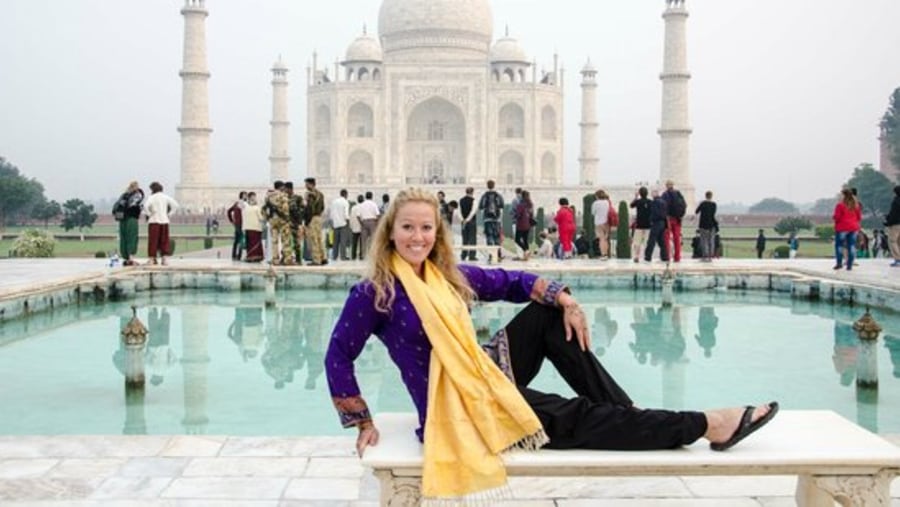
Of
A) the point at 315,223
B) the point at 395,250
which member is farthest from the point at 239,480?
A: the point at 315,223

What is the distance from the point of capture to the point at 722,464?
220 centimetres

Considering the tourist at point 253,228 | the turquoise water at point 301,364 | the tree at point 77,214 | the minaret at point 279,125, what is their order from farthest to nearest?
the minaret at point 279,125
the tree at point 77,214
the tourist at point 253,228
the turquoise water at point 301,364

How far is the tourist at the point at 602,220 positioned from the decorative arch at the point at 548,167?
2452cm

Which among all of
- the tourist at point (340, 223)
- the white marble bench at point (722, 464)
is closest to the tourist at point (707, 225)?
the tourist at point (340, 223)

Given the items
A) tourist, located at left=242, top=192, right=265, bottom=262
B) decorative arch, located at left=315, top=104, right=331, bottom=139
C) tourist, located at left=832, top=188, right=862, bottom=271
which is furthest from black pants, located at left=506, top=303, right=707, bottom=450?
decorative arch, located at left=315, top=104, right=331, bottom=139

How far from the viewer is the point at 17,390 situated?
499 centimetres

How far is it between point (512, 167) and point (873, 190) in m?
12.9

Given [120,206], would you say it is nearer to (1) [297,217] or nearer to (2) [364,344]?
(1) [297,217]

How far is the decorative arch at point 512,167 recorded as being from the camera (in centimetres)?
3684

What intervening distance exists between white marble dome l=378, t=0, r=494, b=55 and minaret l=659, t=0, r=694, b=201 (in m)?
9.45

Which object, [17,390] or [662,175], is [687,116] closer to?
[662,175]

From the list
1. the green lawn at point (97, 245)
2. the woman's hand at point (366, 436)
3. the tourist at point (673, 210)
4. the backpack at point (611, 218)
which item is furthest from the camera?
the green lawn at point (97, 245)

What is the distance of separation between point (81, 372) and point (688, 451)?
4194 mm

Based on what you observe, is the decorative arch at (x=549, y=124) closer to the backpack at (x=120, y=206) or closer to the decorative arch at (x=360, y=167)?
the decorative arch at (x=360, y=167)
